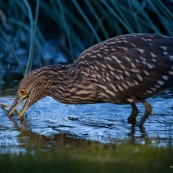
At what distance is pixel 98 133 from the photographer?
734 centimetres

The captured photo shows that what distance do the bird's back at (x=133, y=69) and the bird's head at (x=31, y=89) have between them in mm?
561

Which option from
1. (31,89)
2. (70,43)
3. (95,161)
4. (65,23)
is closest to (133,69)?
(31,89)

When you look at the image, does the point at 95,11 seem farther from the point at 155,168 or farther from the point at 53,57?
the point at 155,168

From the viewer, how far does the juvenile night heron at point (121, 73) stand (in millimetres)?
7770

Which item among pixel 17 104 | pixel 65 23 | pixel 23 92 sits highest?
pixel 65 23

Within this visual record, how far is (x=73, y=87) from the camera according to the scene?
7.98 m

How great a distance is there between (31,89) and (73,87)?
0.51 meters

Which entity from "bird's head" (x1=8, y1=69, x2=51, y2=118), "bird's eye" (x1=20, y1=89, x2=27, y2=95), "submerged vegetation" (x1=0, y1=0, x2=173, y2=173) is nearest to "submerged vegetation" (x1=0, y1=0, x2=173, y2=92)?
"submerged vegetation" (x1=0, y1=0, x2=173, y2=173)

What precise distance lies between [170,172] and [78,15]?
7237mm

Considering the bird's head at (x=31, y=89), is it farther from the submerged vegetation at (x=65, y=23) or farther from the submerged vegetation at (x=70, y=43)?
the submerged vegetation at (x=65, y=23)

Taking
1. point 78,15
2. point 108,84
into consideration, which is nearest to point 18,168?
point 108,84

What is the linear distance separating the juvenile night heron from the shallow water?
25 cm

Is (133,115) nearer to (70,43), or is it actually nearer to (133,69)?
(133,69)

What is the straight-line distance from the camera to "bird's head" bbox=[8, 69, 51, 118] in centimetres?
796
